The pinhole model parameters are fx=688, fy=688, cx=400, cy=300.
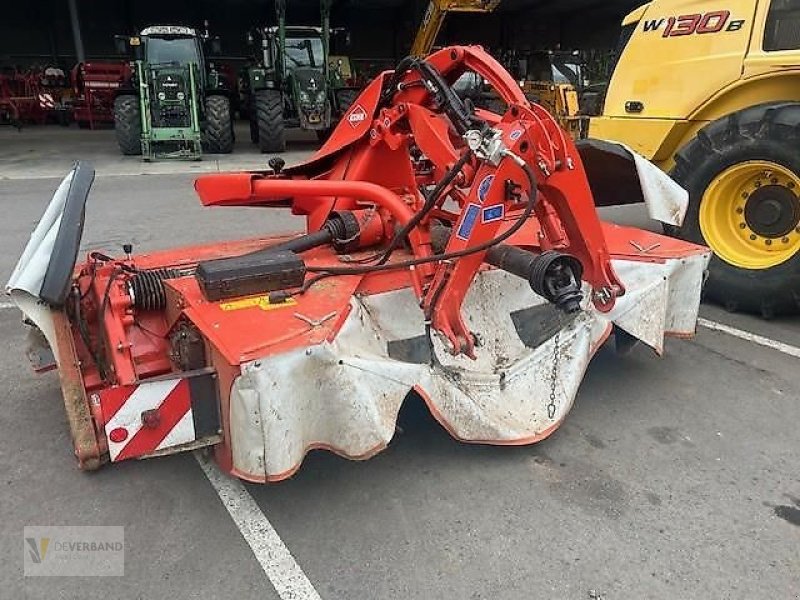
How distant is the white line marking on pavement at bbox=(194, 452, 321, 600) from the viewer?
221 centimetres

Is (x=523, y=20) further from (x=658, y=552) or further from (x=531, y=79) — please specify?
(x=658, y=552)

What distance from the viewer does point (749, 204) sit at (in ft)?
14.4

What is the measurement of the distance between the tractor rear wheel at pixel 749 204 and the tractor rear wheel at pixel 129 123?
1050 cm

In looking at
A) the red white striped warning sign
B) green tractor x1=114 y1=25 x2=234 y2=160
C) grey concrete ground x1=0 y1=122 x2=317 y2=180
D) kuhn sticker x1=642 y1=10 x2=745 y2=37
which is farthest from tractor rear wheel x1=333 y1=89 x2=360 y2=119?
the red white striped warning sign

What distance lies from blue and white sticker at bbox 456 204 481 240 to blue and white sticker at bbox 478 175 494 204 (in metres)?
0.04

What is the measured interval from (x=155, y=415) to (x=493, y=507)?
50.4 inches

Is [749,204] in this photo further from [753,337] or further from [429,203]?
[429,203]

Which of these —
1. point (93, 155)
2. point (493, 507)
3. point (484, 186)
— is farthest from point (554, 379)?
point (93, 155)

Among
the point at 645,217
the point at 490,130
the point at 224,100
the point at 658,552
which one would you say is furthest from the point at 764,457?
the point at 224,100

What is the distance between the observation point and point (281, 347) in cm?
237

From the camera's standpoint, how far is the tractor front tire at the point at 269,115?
12.3 metres

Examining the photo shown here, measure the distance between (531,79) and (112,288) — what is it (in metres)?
13.6

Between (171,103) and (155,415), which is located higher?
(171,103)

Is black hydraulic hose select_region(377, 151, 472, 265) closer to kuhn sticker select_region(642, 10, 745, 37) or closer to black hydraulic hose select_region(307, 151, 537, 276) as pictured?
black hydraulic hose select_region(307, 151, 537, 276)
